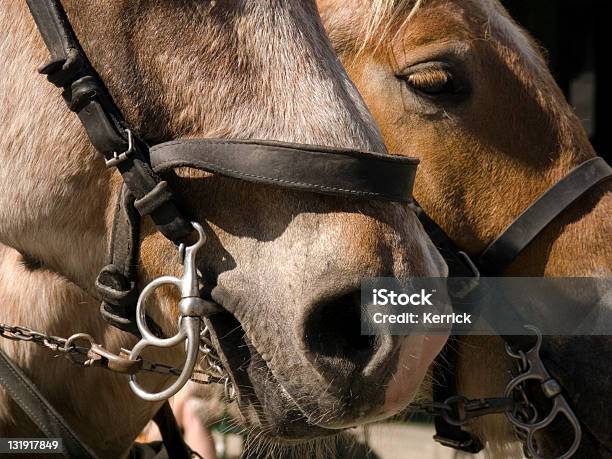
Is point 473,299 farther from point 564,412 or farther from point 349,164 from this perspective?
point 349,164

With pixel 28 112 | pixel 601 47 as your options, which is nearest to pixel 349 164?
pixel 28 112

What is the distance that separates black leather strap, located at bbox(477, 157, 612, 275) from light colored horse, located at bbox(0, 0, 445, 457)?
822mm

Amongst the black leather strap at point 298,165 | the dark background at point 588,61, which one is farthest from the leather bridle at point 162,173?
the dark background at point 588,61

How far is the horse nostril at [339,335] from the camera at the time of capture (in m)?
1.48

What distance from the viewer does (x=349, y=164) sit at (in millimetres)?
1496

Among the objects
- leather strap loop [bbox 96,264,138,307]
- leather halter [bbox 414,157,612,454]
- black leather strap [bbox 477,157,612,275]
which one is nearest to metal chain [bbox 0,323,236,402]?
leather strap loop [bbox 96,264,138,307]

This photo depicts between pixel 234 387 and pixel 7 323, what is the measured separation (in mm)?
665

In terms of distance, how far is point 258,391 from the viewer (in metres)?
1.58

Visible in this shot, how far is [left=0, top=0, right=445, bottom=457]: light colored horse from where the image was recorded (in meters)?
1.49

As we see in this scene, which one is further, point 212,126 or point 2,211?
point 2,211

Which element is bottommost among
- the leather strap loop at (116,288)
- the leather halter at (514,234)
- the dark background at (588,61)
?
the dark background at (588,61)

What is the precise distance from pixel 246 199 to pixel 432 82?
103 centimetres

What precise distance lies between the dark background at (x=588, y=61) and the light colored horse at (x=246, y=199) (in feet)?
20.2

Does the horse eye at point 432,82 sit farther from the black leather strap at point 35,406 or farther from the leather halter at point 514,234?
the black leather strap at point 35,406
